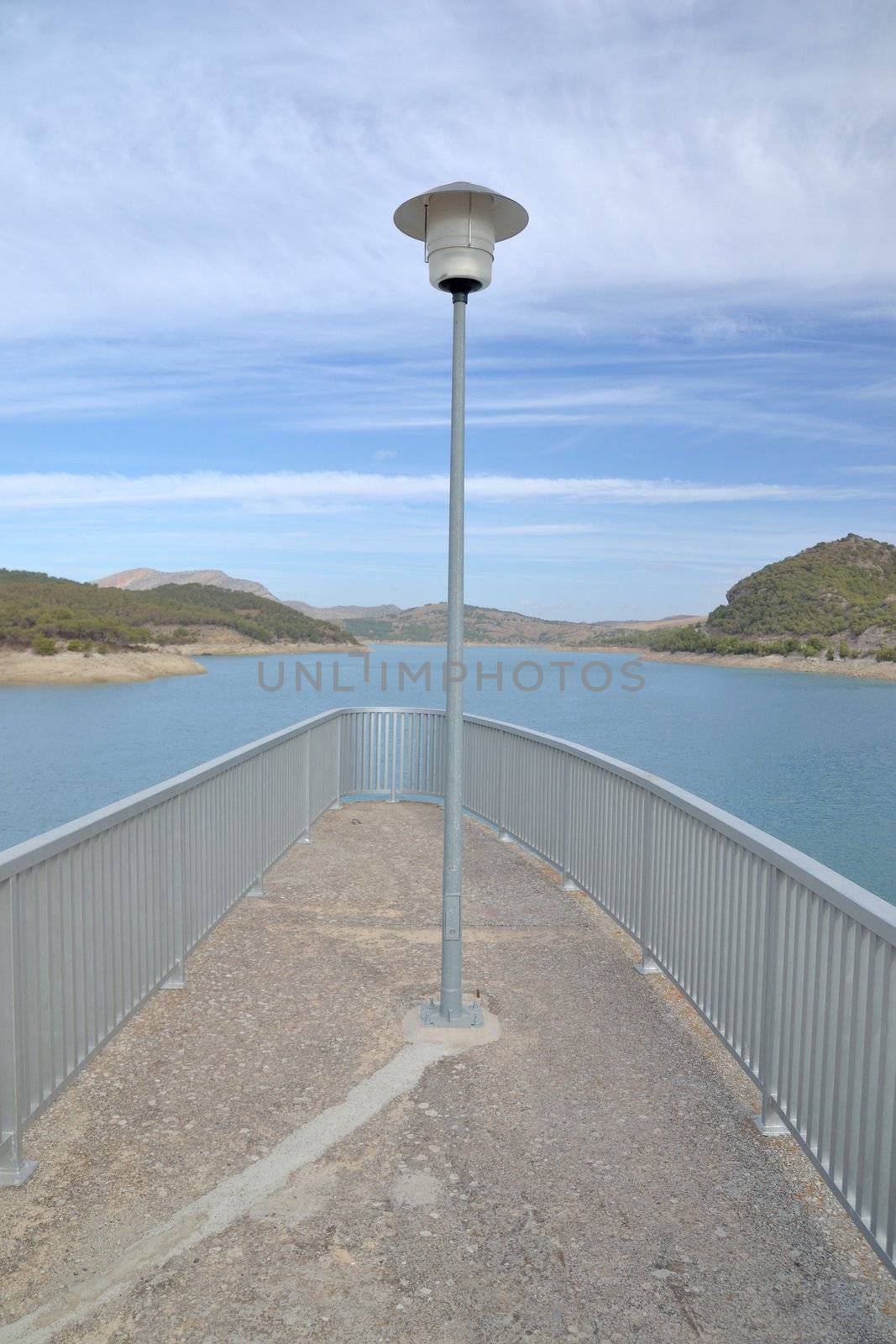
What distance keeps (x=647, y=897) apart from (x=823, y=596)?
123 m

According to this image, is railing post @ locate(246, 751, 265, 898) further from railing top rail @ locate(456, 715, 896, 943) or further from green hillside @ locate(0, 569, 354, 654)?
green hillside @ locate(0, 569, 354, 654)

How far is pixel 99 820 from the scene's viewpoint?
3867 millimetres

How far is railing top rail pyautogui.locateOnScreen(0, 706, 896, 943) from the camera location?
9.64 ft

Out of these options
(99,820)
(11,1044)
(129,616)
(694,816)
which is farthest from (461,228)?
(129,616)

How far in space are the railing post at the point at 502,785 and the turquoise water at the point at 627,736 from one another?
13504 millimetres

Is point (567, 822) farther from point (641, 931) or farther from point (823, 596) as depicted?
point (823, 596)

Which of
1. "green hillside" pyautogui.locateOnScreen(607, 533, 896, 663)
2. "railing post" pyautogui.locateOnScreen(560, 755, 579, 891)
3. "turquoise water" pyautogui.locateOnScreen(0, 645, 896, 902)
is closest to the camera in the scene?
"railing post" pyautogui.locateOnScreen(560, 755, 579, 891)

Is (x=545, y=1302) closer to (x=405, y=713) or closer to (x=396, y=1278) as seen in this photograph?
(x=396, y=1278)

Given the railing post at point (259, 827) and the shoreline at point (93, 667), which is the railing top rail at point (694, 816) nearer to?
the railing post at point (259, 827)

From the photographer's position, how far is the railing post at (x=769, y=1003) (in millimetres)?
3643

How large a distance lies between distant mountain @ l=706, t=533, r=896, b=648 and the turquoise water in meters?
7.52

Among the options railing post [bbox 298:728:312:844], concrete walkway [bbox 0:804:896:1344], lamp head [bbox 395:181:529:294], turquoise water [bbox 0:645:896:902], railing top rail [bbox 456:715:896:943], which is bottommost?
turquoise water [bbox 0:645:896:902]

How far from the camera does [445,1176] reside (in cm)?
340

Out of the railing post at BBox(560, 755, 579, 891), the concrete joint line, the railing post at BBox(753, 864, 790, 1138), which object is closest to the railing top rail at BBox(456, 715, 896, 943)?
the railing post at BBox(753, 864, 790, 1138)
